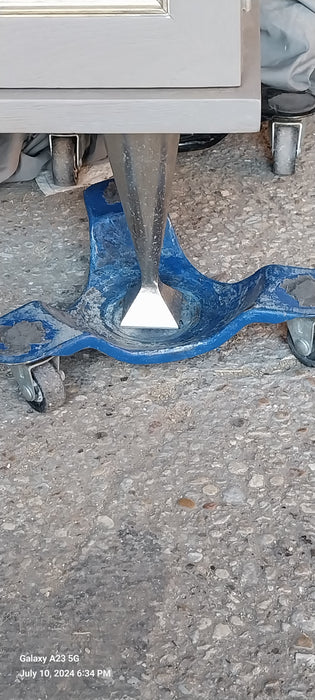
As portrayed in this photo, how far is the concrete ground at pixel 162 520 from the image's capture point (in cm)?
115

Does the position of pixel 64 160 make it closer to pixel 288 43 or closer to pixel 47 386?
pixel 288 43

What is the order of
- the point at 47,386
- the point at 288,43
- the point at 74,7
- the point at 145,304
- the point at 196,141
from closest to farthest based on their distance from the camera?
1. the point at 74,7
2. the point at 47,386
3. the point at 145,304
4. the point at 288,43
5. the point at 196,141

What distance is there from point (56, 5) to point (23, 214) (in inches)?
37.4

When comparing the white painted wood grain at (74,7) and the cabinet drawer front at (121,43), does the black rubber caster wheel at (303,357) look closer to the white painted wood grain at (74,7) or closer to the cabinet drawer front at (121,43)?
the cabinet drawer front at (121,43)

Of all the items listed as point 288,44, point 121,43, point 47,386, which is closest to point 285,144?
point 288,44

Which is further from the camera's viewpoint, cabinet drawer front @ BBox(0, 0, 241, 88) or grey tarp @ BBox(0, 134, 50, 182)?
grey tarp @ BBox(0, 134, 50, 182)

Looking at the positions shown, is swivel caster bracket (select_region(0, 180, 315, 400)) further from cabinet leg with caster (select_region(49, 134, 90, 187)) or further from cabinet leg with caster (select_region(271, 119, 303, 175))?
cabinet leg with caster (select_region(271, 119, 303, 175))

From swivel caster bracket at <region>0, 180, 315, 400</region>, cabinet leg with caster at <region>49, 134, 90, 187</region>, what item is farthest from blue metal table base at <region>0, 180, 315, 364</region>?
cabinet leg with caster at <region>49, 134, 90, 187</region>

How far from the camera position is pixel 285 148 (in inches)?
81.1

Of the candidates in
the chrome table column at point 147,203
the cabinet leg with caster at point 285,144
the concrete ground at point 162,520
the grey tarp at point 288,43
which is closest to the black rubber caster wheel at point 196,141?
the cabinet leg with caster at point 285,144

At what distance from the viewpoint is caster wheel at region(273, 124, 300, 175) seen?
2023 mm

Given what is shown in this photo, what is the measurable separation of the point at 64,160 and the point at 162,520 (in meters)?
1.01

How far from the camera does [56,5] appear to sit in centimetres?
111

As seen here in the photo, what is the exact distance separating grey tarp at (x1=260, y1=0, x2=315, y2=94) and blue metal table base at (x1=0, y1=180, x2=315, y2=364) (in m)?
0.42
